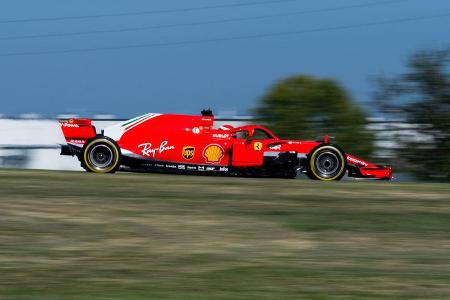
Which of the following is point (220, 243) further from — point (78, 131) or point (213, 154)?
point (78, 131)

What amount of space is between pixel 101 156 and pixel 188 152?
1798mm

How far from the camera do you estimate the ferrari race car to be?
18094mm

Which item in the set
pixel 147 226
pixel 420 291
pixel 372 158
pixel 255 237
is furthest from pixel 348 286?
pixel 372 158

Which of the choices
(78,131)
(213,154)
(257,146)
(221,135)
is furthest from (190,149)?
(78,131)

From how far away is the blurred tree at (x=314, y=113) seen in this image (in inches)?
1470

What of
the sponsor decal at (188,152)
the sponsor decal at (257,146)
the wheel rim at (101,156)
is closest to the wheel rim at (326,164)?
the sponsor decal at (257,146)

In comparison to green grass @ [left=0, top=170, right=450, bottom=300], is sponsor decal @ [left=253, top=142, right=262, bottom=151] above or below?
above

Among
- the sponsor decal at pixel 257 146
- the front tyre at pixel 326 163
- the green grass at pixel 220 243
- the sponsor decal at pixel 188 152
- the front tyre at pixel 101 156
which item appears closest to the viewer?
the green grass at pixel 220 243

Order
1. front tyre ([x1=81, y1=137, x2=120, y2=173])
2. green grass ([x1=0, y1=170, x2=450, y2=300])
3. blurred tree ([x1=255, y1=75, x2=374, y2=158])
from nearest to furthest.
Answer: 1. green grass ([x1=0, y1=170, x2=450, y2=300])
2. front tyre ([x1=81, y1=137, x2=120, y2=173])
3. blurred tree ([x1=255, y1=75, x2=374, y2=158])

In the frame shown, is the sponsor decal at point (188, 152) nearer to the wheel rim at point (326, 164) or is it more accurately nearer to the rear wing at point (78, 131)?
the rear wing at point (78, 131)

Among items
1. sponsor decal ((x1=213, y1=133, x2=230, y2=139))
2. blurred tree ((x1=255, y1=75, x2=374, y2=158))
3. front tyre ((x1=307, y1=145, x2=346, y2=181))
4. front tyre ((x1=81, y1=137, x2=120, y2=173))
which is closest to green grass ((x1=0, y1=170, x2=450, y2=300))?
front tyre ((x1=307, y1=145, x2=346, y2=181))

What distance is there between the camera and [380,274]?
7.09 m

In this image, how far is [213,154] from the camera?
18.3 meters

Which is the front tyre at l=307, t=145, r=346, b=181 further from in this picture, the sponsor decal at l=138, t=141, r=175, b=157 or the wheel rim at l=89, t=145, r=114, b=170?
the wheel rim at l=89, t=145, r=114, b=170
